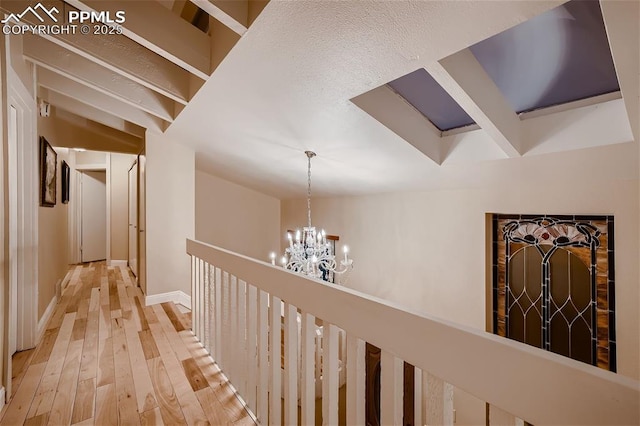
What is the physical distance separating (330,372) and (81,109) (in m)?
4.11

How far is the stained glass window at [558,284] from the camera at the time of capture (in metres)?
2.20

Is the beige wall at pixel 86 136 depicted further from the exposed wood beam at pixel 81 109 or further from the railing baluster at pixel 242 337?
the railing baluster at pixel 242 337

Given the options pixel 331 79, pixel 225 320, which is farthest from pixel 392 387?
pixel 331 79

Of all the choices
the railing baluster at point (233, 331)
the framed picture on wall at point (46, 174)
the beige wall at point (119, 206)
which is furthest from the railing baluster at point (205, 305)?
the beige wall at point (119, 206)

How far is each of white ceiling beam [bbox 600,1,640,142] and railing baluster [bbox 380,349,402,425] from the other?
1.37m

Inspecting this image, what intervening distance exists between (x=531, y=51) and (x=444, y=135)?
96cm

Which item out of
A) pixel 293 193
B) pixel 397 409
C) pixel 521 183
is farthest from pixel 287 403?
pixel 293 193

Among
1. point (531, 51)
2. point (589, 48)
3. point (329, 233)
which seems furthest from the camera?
point (329, 233)

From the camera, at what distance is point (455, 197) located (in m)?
3.06

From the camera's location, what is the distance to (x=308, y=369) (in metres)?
1.17

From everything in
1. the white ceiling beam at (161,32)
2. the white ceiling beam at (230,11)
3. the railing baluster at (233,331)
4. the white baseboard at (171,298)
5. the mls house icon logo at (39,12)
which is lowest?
the white baseboard at (171,298)

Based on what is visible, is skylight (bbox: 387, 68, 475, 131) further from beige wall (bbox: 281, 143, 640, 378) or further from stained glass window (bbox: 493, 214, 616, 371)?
stained glass window (bbox: 493, 214, 616, 371)

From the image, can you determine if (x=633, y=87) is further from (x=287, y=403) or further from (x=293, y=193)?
(x=293, y=193)

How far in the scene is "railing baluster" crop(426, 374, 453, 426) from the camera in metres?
0.72
